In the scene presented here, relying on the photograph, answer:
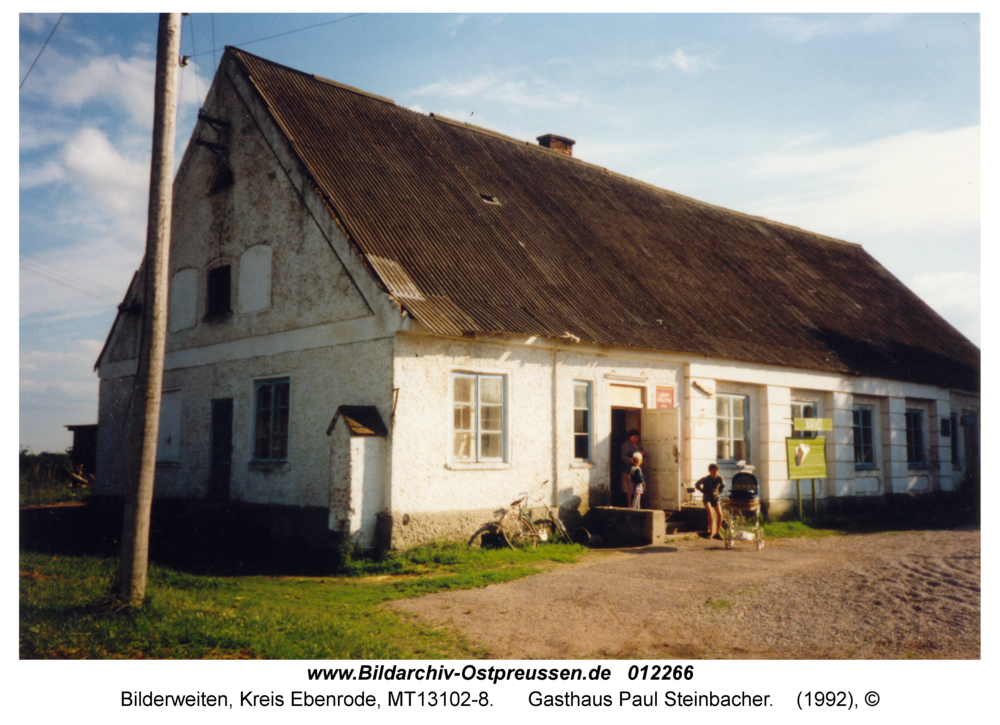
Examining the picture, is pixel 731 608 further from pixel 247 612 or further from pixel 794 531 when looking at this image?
pixel 794 531

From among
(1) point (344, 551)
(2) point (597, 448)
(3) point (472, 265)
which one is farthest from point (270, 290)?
(2) point (597, 448)

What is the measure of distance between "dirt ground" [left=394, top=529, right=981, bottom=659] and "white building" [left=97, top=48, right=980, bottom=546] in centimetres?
254

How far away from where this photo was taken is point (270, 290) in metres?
13.0

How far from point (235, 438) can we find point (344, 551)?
14.6 feet

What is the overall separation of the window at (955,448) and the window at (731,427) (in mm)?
8966

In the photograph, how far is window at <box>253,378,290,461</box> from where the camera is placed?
491 inches

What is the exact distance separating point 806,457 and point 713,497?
421cm

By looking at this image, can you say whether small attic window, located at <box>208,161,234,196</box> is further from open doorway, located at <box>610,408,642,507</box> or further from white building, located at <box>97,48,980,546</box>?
open doorway, located at <box>610,408,642,507</box>

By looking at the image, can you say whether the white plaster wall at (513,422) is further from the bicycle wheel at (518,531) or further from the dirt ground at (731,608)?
the dirt ground at (731,608)

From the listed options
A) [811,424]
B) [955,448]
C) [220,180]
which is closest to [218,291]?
[220,180]

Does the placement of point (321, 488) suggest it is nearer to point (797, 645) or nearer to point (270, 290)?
point (270, 290)

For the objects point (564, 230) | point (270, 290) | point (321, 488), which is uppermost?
point (564, 230)

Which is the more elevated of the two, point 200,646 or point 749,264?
point 749,264

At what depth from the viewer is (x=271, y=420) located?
12.7 metres
